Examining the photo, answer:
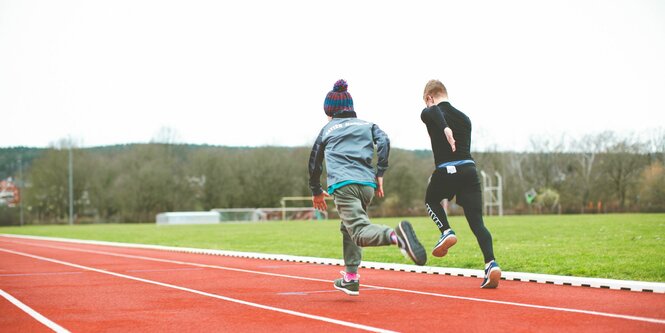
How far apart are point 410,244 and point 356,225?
2.73 feet

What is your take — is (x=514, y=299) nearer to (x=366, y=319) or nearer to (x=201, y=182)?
(x=366, y=319)

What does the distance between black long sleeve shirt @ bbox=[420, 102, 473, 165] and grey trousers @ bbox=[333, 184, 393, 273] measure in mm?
1140

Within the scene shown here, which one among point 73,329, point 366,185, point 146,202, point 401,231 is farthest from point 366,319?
point 146,202

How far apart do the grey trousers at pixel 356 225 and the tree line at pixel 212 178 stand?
6920 cm

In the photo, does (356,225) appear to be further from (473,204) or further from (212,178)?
(212,178)

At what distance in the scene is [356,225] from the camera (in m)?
6.90

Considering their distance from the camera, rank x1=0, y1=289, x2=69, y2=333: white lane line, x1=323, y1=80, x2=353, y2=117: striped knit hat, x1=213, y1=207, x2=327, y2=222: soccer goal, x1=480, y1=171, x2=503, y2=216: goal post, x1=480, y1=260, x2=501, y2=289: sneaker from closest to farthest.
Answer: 1. x1=0, y1=289, x2=69, y2=333: white lane line
2. x1=323, y1=80, x2=353, y2=117: striped knit hat
3. x1=480, y1=260, x2=501, y2=289: sneaker
4. x1=480, y1=171, x2=503, y2=216: goal post
5. x1=213, y1=207, x2=327, y2=222: soccer goal

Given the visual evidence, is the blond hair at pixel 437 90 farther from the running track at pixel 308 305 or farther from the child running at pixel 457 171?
the running track at pixel 308 305

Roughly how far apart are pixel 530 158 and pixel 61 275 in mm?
84578

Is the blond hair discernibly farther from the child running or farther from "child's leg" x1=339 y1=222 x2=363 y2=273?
"child's leg" x1=339 y1=222 x2=363 y2=273

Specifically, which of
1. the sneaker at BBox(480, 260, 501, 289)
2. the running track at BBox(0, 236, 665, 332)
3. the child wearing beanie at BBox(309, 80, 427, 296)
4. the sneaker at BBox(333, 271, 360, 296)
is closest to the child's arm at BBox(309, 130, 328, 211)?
the child wearing beanie at BBox(309, 80, 427, 296)

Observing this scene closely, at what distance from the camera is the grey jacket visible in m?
7.23

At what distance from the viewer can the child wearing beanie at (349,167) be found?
23.2 feet

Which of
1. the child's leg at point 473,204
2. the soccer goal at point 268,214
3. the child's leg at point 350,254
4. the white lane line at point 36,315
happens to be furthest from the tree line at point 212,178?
the white lane line at point 36,315
